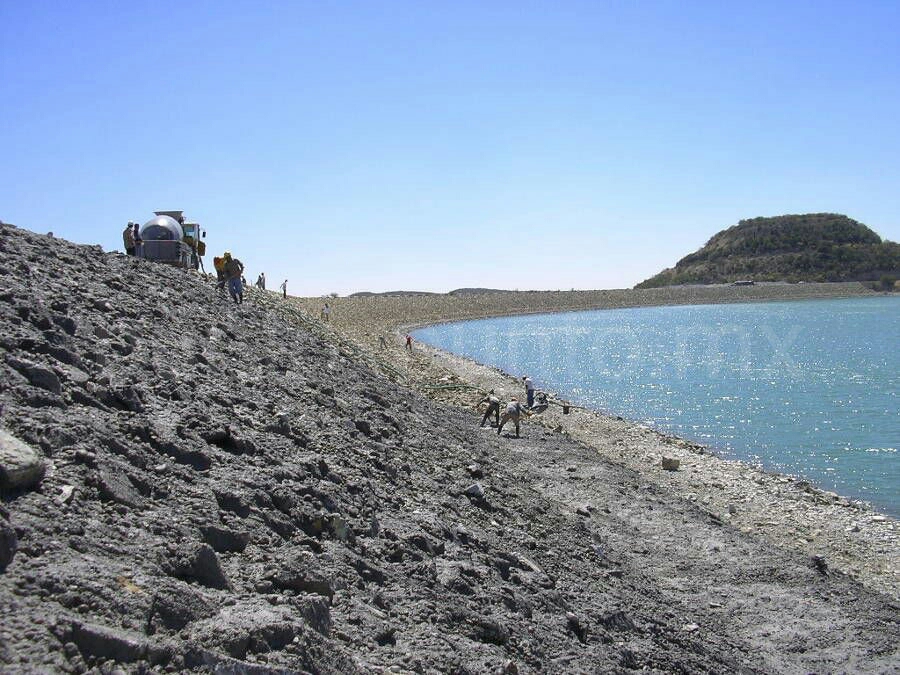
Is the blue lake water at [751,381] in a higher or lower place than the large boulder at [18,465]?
lower

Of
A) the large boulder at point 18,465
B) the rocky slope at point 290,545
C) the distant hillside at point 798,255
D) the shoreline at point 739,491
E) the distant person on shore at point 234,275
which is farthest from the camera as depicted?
the distant hillside at point 798,255

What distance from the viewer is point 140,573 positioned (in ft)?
15.1

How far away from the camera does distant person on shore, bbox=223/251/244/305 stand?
74.9ft

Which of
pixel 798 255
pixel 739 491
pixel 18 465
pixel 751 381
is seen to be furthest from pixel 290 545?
pixel 798 255

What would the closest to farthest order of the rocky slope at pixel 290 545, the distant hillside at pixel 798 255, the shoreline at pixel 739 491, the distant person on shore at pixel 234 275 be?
the rocky slope at pixel 290 545 < the shoreline at pixel 739 491 < the distant person on shore at pixel 234 275 < the distant hillside at pixel 798 255

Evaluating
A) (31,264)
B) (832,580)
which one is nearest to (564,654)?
(832,580)

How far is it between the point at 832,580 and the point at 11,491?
12.2 metres

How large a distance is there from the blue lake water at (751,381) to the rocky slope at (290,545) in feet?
31.0

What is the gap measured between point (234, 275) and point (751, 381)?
3089 centimetres

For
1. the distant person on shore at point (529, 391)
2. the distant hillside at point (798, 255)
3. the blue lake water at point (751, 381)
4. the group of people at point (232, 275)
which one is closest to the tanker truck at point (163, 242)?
the group of people at point (232, 275)

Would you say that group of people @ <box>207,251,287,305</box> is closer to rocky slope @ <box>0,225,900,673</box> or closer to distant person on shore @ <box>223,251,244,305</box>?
distant person on shore @ <box>223,251,244,305</box>

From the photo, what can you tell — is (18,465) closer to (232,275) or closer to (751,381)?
(232,275)

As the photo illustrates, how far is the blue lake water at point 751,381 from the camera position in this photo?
2303cm

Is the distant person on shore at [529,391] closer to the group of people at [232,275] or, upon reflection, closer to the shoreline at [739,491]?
the shoreline at [739,491]
